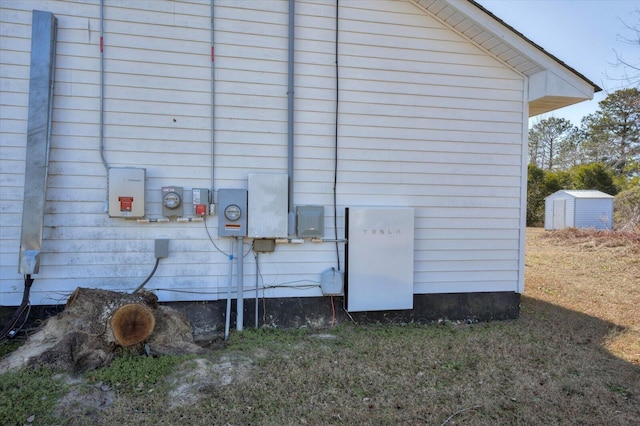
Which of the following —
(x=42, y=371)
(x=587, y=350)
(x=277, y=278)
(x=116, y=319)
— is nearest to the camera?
(x=42, y=371)

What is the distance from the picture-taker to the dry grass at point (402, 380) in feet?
7.88

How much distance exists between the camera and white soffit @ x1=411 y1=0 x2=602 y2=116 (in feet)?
12.6

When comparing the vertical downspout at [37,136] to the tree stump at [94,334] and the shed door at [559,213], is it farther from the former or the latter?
the shed door at [559,213]

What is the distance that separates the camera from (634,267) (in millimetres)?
7992

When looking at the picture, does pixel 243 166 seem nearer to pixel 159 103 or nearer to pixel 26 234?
pixel 159 103

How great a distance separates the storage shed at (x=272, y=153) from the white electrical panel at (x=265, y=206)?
2 centimetres

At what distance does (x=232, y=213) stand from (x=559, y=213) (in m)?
17.3

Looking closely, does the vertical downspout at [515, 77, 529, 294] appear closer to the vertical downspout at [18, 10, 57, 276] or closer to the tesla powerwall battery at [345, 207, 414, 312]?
the tesla powerwall battery at [345, 207, 414, 312]

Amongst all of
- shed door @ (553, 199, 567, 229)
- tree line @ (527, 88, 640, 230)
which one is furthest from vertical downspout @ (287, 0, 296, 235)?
shed door @ (553, 199, 567, 229)

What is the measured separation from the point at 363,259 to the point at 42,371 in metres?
2.84

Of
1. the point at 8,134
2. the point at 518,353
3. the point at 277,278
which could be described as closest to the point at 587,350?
the point at 518,353

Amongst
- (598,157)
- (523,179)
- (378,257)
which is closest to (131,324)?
(378,257)

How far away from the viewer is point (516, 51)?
3.98 m

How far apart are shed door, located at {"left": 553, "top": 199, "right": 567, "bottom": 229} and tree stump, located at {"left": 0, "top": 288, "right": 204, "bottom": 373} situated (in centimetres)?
1760
